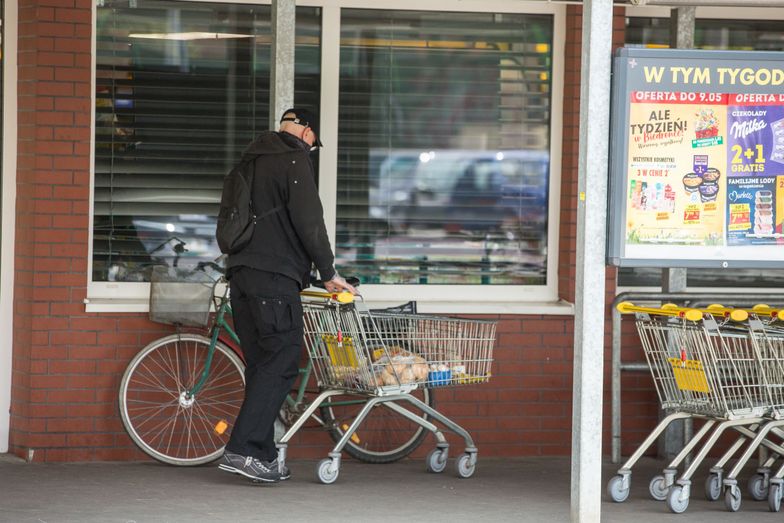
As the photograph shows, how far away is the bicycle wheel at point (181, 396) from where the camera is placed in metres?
8.29

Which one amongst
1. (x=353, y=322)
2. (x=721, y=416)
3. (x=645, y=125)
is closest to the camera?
(x=645, y=125)

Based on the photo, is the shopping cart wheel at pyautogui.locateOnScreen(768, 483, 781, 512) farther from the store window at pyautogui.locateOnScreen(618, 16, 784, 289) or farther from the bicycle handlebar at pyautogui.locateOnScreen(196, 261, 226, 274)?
the bicycle handlebar at pyautogui.locateOnScreen(196, 261, 226, 274)

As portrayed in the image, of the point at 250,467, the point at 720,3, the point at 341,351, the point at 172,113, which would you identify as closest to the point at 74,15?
the point at 172,113

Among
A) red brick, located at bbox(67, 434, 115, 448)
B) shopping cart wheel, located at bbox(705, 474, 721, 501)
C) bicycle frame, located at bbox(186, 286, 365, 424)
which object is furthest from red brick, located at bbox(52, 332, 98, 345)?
A: shopping cart wheel, located at bbox(705, 474, 721, 501)

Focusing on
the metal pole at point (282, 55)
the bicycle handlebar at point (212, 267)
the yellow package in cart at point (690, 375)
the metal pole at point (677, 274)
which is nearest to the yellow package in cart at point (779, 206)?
the yellow package in cart at point (690, 375)

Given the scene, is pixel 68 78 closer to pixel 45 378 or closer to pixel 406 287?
pixel 45 378

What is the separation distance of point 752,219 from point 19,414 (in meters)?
4.58

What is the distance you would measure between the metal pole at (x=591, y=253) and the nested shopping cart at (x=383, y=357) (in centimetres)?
136

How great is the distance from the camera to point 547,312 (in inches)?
345

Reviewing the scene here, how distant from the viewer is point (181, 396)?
27.2 ft

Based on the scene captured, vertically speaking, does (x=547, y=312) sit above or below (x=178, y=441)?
above

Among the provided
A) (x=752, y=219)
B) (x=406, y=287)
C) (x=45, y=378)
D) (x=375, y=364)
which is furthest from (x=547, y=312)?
(x=45, y=378)

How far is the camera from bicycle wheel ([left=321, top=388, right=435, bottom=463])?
8.41 metres

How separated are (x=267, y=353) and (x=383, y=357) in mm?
665
